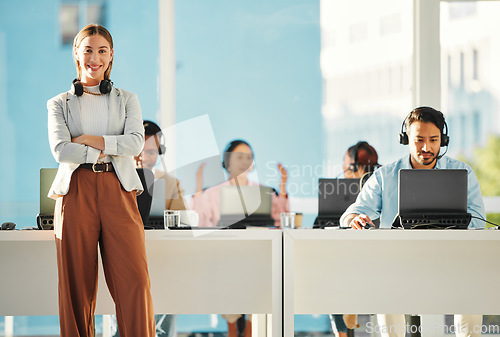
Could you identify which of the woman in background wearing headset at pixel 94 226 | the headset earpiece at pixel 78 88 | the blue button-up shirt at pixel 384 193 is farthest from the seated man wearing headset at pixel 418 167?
the headset earpiece at pixel 78 88

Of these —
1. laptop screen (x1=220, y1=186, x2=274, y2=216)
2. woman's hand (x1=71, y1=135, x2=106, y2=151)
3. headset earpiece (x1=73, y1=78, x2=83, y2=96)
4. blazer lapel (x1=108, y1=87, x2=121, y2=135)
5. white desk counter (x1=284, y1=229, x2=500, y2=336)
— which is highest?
headset earpiece (x1=73, y1=78, x2=83, y2=96)

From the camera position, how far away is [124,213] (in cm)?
205

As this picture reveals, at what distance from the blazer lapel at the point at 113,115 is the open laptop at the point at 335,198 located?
127 centimetres

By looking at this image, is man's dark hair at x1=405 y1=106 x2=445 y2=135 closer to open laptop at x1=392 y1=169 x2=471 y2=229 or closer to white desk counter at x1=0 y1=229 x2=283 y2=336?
open laptop at x1=392 y1=169 x2=471 y2=229

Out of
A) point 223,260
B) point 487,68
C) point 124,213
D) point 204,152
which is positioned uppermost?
point 487,68

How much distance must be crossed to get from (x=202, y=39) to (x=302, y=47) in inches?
32.1

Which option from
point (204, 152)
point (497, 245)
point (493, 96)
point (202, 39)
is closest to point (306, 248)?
point (497, 245)

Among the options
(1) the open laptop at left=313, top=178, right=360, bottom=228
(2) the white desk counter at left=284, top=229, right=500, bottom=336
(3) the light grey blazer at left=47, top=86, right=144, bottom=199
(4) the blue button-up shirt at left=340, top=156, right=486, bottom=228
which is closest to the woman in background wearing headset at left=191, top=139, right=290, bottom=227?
(1) the open laptop at left=313, top=178, right=360, bottom=228

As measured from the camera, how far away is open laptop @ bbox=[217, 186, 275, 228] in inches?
116

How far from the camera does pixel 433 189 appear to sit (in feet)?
7.58

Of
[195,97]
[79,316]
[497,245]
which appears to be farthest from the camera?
[195,97]

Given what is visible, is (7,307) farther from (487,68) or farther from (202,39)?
(487,68)

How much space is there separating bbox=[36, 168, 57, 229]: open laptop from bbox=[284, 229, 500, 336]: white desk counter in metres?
1.08

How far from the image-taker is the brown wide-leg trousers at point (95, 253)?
6.63 feet
